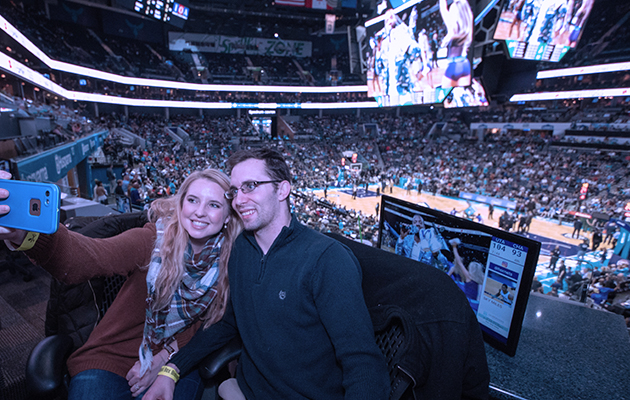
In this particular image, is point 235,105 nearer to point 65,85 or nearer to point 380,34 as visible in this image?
point 65,85

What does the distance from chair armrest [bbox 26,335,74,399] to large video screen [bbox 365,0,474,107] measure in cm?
1394

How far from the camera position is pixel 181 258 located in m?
1.86

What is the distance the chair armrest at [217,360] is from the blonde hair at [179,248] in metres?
0.19

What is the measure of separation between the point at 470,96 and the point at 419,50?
3937 millimetres

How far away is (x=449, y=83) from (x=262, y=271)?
14103mm

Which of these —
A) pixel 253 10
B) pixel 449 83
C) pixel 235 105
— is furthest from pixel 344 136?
pixel 449 83

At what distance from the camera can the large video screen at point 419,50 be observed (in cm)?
1183

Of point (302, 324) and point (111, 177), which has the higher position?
point (302, 324)

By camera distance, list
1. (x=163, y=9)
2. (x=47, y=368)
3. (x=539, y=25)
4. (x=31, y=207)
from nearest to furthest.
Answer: (x=31, y=207), (x=47, y=368), (x=539, y=25), (x=163, y=9)

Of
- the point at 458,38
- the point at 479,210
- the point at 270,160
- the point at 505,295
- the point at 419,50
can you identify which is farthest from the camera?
the point at 479,210

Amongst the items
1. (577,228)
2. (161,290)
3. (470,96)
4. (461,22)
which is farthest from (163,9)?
(577,228)

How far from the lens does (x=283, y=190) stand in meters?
1.75

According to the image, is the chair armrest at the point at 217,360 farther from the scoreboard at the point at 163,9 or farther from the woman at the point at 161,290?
the scoreboard at the point at 163,9

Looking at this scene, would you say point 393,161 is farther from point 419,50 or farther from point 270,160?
point 270,160
